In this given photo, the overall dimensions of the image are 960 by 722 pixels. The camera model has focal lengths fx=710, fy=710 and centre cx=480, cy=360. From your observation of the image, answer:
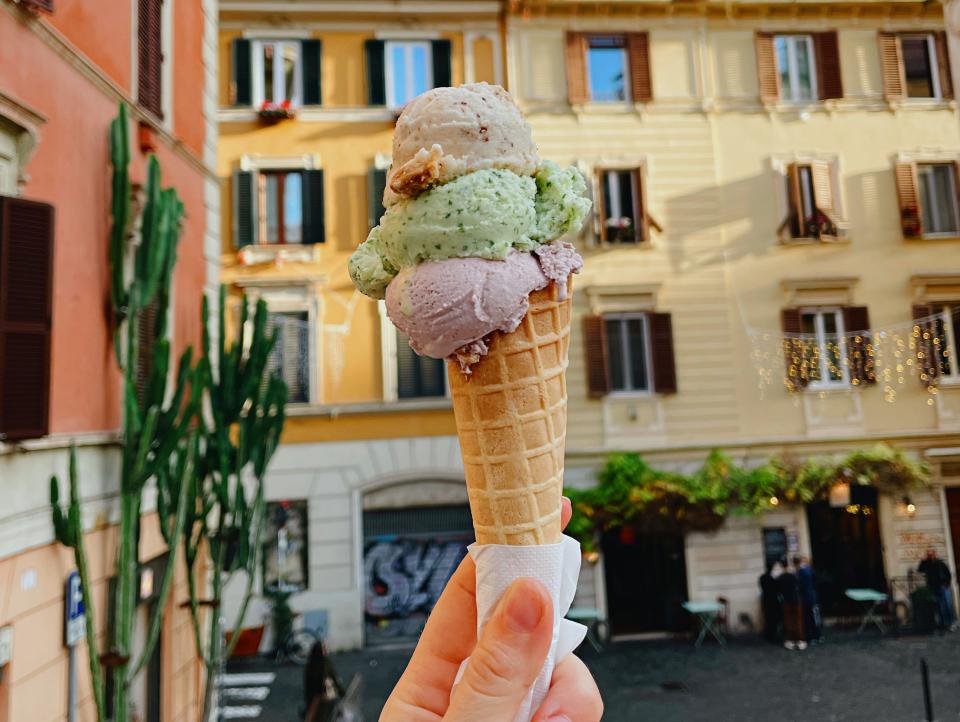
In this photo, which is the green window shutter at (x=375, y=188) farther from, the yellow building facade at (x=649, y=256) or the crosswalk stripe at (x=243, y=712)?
the crosswalk stripe at (x=243, y=712)

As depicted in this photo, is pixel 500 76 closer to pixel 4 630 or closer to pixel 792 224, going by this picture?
pixel 792 224

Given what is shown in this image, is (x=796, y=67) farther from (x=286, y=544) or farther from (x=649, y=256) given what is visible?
(x=286, y=544)

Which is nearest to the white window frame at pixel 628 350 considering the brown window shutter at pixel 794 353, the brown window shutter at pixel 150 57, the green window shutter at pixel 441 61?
the brown window shutter at pixel 794 353

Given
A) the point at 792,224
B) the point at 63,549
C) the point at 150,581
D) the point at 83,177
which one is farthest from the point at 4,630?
the point at 792,224

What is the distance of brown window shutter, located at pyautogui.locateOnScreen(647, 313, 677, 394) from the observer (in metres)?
14.6

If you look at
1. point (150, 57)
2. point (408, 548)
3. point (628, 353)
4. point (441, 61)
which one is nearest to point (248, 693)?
point (408, 548)

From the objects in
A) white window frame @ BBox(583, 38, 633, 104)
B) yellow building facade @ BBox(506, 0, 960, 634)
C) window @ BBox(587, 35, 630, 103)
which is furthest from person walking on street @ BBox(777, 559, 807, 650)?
window @ BBox(587, 35, 630, 103)

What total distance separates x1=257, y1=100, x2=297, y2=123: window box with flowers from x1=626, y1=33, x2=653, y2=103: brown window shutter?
7.30m

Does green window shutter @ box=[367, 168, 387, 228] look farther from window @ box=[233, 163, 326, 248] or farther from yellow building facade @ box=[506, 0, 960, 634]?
yellow building facade @ box=[506, 0, 960, 634]

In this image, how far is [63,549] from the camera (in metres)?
5.95

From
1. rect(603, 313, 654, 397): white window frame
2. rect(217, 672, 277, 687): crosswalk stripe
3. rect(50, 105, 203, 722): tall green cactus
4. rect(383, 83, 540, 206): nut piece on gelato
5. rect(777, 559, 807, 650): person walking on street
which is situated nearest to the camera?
rect(383, 83, 540, 206): nut piece on gelato

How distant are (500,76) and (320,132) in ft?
13.2

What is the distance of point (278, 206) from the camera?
1491 cm

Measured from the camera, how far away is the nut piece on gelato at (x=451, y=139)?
2.46 metres
